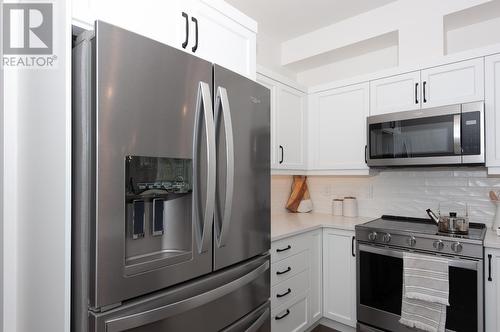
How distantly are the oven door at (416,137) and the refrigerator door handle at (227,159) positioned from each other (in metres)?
1.54

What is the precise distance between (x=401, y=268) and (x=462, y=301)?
357 millimetres

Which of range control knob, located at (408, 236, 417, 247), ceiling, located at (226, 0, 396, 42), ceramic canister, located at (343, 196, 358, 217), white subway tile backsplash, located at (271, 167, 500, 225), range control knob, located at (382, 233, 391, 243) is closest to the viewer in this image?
range control knob, located at (408, 236, 417, 247)

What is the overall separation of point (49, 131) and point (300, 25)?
2557mm

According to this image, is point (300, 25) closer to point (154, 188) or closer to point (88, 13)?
point (88, 13)

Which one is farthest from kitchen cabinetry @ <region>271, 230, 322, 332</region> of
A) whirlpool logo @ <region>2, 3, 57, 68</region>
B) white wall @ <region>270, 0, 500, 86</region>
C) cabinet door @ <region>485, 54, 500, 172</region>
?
white wall @ <region>270, 0, 500, 86</region>

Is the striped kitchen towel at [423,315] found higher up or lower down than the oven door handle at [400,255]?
lower down

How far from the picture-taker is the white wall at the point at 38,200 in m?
0.84

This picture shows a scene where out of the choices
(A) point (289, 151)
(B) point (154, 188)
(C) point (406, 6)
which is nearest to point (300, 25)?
(C) point (406, 6)

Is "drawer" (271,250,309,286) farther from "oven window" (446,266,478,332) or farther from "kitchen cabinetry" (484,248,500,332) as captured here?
"kitchen cabinetry" (484,248,500,332)

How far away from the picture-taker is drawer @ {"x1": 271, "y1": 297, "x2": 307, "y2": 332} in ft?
6.37

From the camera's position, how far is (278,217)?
9.02ft

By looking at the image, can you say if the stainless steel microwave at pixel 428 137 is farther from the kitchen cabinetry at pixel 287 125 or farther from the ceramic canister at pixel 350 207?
the kitchen cabinetry at pixel 287 125

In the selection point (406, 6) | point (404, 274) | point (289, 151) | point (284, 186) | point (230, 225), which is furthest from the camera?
point (284, 186)

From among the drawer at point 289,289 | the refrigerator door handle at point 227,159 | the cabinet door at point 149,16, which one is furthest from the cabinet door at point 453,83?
the cabinet door at point 149,16
